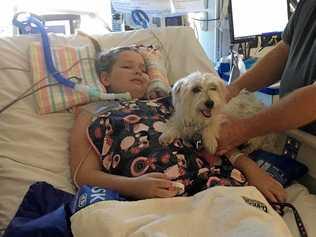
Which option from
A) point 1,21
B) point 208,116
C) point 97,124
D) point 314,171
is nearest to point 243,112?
point 208,116

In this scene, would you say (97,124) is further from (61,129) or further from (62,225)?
(62,225)

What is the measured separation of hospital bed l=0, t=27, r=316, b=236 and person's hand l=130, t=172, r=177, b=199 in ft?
1.00

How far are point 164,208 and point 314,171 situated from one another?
0.56m

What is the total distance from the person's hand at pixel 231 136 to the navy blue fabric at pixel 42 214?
0.53 m

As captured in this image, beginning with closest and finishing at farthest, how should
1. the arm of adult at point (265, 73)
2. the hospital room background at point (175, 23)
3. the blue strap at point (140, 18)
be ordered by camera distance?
1. the arm of adult at point (265, 73)
2. the hospital room background at point (175, 23)
3. the blue strap at point (140, 18)

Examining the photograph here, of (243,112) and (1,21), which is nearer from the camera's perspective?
(243,112)

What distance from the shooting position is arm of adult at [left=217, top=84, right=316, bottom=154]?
1284 mm

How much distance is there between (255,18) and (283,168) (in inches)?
50.7

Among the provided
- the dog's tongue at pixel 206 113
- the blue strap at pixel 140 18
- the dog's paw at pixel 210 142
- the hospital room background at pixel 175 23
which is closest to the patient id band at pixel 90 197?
the dog's paw at pixel 210 142

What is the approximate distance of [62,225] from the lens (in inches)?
41.9

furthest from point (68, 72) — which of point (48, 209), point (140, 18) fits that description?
point (140, 18)

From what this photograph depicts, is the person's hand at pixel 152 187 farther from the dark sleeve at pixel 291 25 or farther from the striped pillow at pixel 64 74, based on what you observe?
the dark sleeve at pixel 291 25

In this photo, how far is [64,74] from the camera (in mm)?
1697

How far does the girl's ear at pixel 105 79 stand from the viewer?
1.69 m
